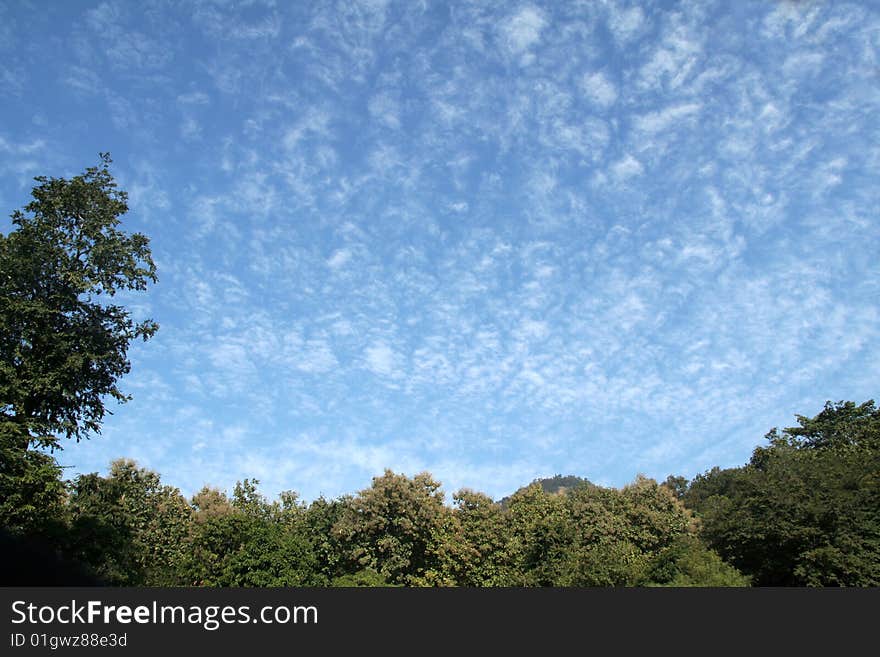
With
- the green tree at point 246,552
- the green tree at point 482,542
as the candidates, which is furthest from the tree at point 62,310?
the green tree at point 482,542

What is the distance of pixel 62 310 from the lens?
103ft

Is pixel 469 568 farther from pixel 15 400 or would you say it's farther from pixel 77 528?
pixel 15 400

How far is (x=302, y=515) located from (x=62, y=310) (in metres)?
26.8

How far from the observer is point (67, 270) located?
103ft

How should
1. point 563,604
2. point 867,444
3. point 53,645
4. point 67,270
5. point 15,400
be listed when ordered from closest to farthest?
point 53,645
point 563,604
point 15,400
point 67,270
point 867,444

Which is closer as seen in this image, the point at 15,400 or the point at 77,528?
the point at 15,400

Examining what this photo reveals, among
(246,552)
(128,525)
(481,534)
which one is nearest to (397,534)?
(481,534)

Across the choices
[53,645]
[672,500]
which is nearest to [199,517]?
[672,500]

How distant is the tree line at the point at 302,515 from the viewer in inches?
1192

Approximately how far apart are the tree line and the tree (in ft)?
0.24

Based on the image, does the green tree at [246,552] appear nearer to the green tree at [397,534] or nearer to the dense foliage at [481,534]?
the dense foliage at [481,534]

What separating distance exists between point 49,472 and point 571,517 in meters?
35.0

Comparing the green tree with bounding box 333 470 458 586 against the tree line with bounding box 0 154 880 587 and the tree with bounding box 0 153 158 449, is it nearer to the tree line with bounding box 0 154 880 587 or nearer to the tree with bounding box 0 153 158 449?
the tree line with bounding box 0 154 880 587

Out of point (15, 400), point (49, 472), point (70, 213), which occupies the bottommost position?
point (49, 472)
